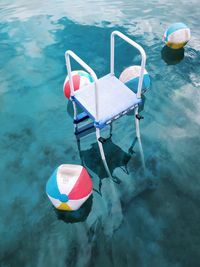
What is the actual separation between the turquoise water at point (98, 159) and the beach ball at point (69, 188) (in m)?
0.44

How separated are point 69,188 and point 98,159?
158 cm

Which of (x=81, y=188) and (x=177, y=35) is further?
(x=177, y=35)

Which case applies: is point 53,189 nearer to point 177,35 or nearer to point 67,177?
point 67,177

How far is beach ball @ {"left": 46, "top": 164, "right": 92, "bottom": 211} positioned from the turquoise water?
1.44 ft

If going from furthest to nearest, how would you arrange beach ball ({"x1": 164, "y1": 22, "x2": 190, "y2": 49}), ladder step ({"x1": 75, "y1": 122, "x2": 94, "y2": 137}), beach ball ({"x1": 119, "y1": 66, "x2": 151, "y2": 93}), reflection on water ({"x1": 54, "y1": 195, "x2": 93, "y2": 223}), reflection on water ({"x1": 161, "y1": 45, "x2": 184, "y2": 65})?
reflection on water ({"x1": 161, "y1": 45, "x2": 184, "y2": 65}), beach ball ({"x1": 164, "y1": 22, "x2": 190, "y2": 49}), beach ball ({"x1": 119, "y1": 66, "x2": 151, "y2": 93}), ladder step ({"x1": 75, "y1": 122, "x2": 94, "y2": 137}), reflection on water ({"x1": 54, "y1": 195, "x2": 93, "y2": 223})

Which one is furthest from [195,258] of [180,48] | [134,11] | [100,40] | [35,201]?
[134,11]

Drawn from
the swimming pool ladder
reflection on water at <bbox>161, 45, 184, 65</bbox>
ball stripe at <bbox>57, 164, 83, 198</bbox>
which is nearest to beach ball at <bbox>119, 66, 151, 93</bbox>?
the swimming pool ladder

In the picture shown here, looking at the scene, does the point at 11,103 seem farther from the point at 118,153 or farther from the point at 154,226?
the point at 154,226

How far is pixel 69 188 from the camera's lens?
16.3 feet

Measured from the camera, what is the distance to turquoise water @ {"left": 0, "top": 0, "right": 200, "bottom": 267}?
4.96 meters

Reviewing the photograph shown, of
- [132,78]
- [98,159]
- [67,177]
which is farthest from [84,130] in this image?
[67,177]

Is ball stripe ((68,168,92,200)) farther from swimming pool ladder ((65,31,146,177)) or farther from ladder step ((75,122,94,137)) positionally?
ladder step ((75,122,94,137))

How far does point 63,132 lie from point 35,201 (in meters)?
2.13

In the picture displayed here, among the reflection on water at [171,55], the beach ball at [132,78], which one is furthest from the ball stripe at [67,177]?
the reflection on water at [171,55]
